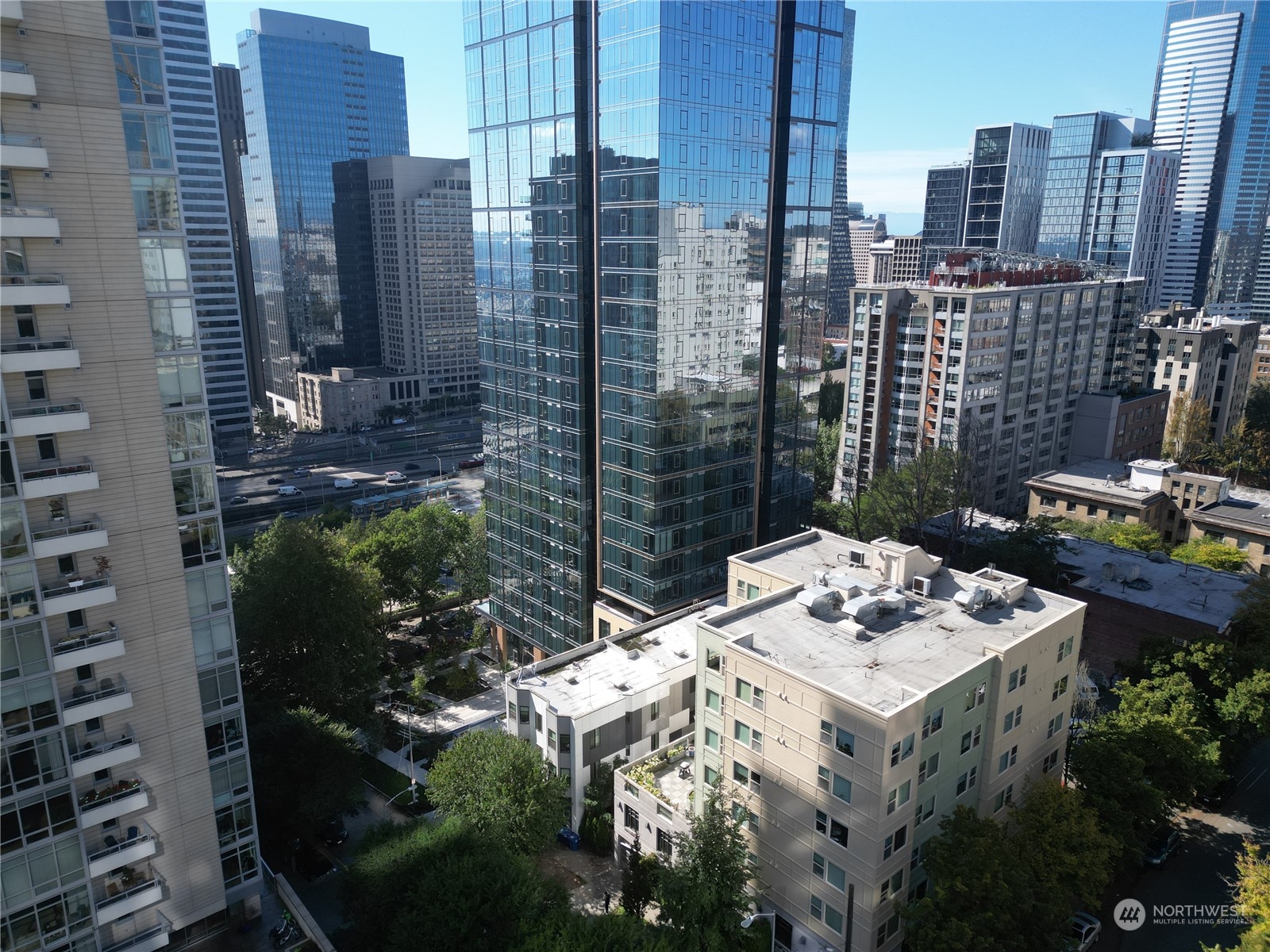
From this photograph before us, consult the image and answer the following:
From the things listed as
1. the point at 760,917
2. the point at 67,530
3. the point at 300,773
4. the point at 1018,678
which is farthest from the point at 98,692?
the point at 1018,678

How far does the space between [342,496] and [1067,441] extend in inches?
4356

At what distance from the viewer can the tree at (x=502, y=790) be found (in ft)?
136

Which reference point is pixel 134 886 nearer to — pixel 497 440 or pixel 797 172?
pixel 497 440

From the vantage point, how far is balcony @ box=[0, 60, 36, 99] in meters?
27.5

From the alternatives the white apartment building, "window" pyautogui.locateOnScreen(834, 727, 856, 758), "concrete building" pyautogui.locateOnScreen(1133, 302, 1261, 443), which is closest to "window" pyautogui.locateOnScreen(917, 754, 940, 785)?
the white apartment building

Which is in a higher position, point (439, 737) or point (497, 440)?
point (497, 440)

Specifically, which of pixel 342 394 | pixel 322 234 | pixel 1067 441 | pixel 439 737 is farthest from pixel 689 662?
pixel 322 234

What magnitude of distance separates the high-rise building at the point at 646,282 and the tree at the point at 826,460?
38.9 metres

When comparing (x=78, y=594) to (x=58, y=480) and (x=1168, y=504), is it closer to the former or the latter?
(x=58, y=480)

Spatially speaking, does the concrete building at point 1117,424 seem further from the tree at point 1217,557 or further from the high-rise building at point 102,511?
the high-rise building at point 102,511

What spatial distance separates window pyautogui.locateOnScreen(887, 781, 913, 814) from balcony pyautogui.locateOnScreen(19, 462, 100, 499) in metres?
34.7

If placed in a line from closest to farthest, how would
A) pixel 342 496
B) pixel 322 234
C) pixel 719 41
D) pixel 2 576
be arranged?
pixel 2 576, pixel 719 41, pixel 342 496, pixel 322 234

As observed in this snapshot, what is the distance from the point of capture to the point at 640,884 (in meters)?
40.0

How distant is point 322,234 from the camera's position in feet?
639
